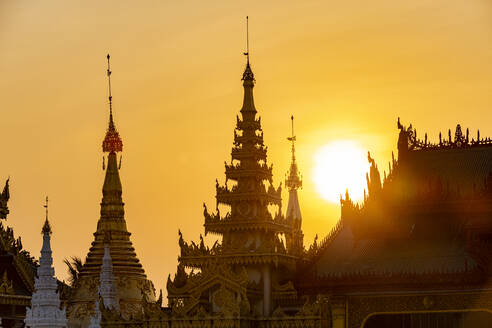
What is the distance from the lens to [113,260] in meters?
91.2

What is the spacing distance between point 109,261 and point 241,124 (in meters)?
10.4

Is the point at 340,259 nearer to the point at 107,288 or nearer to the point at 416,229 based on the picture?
the point at 416,229

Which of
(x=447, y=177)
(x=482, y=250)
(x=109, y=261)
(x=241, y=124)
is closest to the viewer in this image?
(x=482, y=250)

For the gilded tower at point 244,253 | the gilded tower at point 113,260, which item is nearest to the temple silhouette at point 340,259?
the gilded tower at point 244,253

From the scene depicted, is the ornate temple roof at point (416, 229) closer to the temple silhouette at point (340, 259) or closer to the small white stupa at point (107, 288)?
the temple silhouette at point (340, 259)

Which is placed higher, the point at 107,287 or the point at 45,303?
the point at 107,287

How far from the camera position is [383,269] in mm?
62375

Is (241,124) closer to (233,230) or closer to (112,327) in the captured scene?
(233,230)

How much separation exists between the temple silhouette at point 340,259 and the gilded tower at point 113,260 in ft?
40.4

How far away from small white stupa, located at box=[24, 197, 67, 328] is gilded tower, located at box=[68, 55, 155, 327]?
60.8 feet

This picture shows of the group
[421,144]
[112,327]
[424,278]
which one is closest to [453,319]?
[424,278]

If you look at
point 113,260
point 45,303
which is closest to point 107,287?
point 45,303

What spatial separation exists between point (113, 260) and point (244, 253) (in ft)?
79.6

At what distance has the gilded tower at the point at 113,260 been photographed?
88.5m
